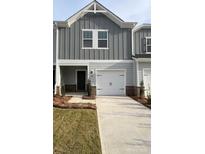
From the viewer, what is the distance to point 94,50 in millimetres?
15688

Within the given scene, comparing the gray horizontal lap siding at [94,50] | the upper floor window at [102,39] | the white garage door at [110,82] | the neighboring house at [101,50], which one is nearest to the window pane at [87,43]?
the neighboring house at [101,50]

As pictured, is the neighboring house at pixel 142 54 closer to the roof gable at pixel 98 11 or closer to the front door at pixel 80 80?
the roof gable at pixel 98 11

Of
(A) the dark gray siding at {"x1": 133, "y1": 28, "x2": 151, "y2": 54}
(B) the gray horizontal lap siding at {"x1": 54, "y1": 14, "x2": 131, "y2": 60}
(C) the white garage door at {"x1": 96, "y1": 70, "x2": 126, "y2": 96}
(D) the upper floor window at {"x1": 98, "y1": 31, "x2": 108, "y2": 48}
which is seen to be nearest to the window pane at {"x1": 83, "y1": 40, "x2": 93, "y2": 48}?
(B) the gray horizontal lap siding at {"x1": 54, "y1": 14, "x2": 131, "y2": 60}

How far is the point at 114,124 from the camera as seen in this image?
672 cm

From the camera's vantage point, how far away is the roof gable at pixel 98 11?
15406mm

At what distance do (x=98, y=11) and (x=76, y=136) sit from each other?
11.6 meters

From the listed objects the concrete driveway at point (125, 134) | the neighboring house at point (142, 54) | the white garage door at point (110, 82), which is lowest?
the concrete driveway at point (125, 134)

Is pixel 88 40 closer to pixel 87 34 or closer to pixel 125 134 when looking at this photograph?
pixel 87 34

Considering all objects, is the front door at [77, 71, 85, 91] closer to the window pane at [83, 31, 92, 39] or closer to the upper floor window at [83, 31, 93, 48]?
the upper floor window at [83, 31, 93, 48]

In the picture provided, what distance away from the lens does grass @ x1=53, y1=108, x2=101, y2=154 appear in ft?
14.1

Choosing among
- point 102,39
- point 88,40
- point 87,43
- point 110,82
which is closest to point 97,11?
point 102,39
